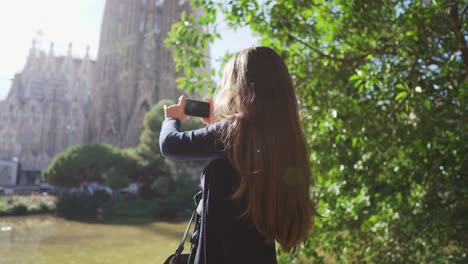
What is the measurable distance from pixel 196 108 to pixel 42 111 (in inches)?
1046

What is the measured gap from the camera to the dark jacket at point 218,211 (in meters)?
0.98

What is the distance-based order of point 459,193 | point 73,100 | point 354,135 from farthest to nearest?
point 73,100, point 354,135, point 459,193

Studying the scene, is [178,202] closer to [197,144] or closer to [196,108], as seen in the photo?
[196,108]

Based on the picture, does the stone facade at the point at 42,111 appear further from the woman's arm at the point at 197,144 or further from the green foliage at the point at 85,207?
the woman's arm at the point at 197,144

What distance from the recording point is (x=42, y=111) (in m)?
25.2

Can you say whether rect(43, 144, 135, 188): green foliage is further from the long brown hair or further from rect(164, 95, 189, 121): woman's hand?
the long brown hair

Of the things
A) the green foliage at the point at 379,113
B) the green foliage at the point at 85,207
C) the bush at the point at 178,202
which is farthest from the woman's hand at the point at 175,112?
the bush at the point at 178,202

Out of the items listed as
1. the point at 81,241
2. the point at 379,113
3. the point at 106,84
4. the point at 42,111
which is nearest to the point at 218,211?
the point at 379,113

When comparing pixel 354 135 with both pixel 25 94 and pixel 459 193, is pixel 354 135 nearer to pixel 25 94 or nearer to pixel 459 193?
pixel 459 193

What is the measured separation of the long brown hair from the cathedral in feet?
82.9

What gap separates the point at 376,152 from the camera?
271 centimetres

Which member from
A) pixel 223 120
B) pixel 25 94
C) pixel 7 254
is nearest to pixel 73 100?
pixel 25 94

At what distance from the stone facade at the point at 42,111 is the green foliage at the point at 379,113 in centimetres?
2174

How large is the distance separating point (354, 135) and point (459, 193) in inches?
26.9
